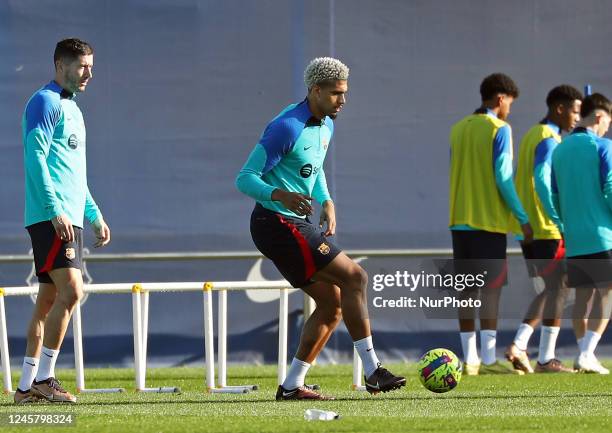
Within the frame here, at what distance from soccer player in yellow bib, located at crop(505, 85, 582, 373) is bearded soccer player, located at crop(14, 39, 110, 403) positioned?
4499 millimetres

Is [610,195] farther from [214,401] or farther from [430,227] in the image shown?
[214,401]

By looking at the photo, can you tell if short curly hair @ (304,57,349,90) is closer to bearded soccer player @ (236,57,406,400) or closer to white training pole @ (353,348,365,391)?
bearded soccer player @ (236,57,406,400)

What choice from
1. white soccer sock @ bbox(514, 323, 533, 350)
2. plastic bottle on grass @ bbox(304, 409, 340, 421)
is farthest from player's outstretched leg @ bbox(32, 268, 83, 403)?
white soccer sock @ bbox(514, 323, 533, 350)

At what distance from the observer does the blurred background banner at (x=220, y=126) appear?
490 inches

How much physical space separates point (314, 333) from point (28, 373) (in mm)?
1697

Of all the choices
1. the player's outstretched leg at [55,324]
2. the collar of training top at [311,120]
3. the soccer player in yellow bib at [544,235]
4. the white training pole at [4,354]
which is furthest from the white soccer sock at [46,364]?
the soccer player in yellow bib at [544,235]

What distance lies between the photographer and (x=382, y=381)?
7.86m

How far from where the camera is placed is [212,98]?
12.6 m

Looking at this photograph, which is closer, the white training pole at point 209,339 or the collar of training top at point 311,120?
the collar of training top at point 311,120

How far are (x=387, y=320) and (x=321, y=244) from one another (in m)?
4.83

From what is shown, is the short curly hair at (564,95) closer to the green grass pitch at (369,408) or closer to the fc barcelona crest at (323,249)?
the green grass pitch at (369,408)

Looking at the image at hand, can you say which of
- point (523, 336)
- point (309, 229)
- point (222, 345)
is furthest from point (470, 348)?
point (309, 229)

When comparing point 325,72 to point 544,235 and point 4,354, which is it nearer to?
point 4,354

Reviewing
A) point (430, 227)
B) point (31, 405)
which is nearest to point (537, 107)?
point (430, 227)
